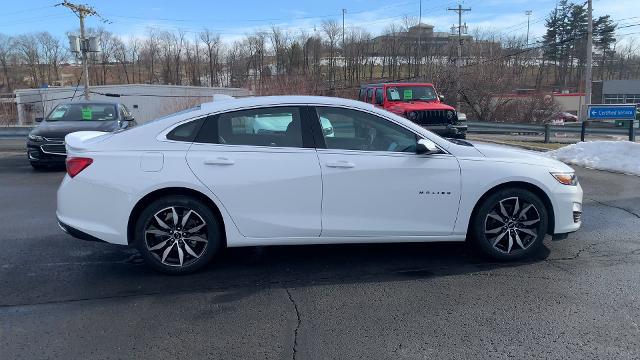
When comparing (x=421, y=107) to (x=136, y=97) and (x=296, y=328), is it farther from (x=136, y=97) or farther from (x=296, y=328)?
(x=136, y=97)

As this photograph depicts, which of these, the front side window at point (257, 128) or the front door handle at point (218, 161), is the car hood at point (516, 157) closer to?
the front side window at point (257, 128)

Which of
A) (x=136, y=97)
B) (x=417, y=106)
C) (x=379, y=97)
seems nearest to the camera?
(x=417, y=106)

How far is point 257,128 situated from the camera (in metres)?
4.46

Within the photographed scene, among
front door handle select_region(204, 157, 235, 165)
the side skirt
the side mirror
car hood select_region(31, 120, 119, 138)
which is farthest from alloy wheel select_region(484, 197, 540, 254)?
car hood select_region(31, 120, 119, 138)

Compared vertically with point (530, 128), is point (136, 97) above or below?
above

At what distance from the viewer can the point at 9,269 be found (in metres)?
4.62

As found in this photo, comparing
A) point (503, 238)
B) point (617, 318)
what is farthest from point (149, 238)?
point (617, 318)

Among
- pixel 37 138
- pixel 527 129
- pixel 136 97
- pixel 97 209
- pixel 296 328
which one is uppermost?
pixel 136 97

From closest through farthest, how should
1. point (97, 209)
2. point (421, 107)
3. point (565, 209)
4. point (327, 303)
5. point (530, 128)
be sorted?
1. point (327, 303)
2. point (97, 209)
3. point (565, 209)
4. point (421, 107)
5. point (530, 128)

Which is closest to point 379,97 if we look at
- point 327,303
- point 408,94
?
point 408,94

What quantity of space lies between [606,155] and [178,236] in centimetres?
1048

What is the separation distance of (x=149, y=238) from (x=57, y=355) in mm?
1350

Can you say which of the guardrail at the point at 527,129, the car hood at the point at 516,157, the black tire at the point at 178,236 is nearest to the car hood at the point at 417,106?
the guardrail at the point at 527,129

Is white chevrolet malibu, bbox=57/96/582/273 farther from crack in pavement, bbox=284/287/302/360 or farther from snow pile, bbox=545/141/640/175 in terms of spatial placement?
snow pile, bbox=545/141/640/175
